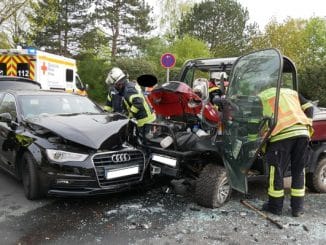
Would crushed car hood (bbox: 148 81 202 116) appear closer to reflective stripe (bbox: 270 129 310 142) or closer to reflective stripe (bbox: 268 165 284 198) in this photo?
reflective stripe (bbox: 270 129 310 142)

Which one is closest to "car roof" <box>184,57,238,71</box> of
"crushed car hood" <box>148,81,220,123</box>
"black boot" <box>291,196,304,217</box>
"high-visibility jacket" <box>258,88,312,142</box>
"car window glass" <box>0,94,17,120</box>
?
"crushed car hood" <box>148,81,220,123</box>

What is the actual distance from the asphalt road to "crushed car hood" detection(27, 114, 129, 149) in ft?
2.80

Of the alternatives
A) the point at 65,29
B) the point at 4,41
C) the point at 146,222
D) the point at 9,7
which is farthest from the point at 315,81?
the point at 65,29

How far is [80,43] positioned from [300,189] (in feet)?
100

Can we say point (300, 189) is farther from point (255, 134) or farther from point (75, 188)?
point (75, 188)

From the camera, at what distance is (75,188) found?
4992 mm

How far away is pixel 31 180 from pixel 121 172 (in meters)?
1.12

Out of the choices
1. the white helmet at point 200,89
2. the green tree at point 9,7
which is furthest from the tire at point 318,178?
the green tree at point 9,7

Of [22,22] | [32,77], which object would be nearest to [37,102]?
[32,77]

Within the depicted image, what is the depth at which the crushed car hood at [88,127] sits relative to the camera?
5.13 meters

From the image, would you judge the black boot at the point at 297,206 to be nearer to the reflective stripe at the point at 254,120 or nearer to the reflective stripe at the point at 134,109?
the reflective stripe at the point at 254,120

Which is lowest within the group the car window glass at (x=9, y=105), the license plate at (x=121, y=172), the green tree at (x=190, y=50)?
the license plate at (x=121, y=172)

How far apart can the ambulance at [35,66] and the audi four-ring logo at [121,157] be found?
8051 millimetres

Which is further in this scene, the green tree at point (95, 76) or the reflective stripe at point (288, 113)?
the green tree at point (95, 76)
